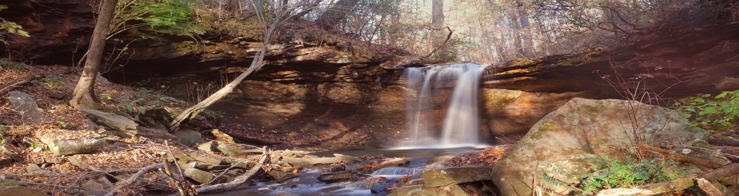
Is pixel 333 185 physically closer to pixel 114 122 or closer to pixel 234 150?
pixel 234 150

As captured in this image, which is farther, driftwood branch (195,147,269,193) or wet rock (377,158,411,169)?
wet rock (377,158,411,169)

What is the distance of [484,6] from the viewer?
27.2 meters

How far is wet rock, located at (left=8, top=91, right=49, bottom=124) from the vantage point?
298 inches

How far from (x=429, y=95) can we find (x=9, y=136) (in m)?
12.9

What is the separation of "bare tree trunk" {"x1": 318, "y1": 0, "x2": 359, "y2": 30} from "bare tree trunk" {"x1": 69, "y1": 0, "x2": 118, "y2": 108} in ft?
29.8

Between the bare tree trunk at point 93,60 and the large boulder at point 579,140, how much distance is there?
8.62m

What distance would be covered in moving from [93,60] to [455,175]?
8.41 meters

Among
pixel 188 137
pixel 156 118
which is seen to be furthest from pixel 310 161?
pixel 156 118

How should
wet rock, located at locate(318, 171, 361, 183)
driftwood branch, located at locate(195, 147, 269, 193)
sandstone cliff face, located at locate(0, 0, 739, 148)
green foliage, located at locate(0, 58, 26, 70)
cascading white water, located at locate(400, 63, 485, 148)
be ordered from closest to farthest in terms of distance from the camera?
driftwood branch, located at locate(195, 147, 269, 193) → wet rock, located at locate(318, 171, 361, 183) → green foliage, located at locate(0, 58, 26, 70) → sandstone cliff face, located at locate(0, 0, 739, 148) → cascading white water, located at locate(400, 63, 485, 148)

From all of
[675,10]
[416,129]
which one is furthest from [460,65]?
[675,10]

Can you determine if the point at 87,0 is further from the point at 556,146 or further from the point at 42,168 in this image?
the point at 556,146

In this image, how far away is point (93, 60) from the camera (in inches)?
364

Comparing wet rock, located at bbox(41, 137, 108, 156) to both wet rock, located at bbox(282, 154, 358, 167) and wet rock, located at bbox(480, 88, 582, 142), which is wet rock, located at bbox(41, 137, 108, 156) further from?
wet rock, located at bbox(480, 88, 582, 142)

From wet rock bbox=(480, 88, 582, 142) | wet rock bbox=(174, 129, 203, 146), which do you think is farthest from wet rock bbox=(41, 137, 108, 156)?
wet rock bbox=(480, 88, 582, 142)
